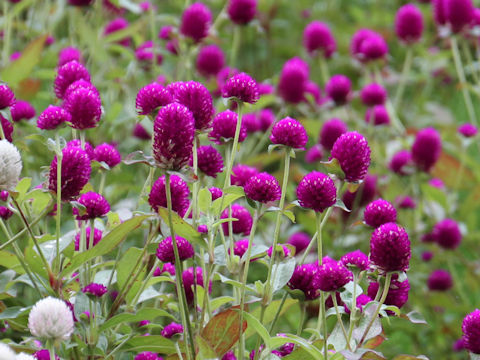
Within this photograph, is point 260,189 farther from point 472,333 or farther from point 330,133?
point 330,133

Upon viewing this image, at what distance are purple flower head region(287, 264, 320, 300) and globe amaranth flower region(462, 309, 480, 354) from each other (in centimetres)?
25

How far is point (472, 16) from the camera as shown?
8.45 feet

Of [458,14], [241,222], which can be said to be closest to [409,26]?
[458,14]

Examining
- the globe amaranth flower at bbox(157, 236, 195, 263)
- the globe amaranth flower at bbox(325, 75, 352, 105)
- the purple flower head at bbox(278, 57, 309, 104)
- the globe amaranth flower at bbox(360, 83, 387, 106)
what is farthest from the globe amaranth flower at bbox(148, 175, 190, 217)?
the globe amaranth flower at bbox(360, 83, 387, 106)

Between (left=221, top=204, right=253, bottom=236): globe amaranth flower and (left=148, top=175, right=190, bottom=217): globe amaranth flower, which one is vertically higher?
(left=148, top=175, right=190, bottom=217): globe amaranth flower

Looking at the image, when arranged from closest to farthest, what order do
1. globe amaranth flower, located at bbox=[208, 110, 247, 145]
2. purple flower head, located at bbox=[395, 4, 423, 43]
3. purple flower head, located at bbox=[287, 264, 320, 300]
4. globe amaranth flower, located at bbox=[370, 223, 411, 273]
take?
globe amaranth flower, located at bbox=[370, 223, 411, 273] → purple flower head, located at bbox=[287, 264, 320, 300] → globe amaranth flower, located at bbox=[208, 110, 247, 145] → purple flower head, located at bbox=[395, 4, 423, 43]

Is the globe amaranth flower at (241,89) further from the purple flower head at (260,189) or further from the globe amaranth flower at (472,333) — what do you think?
the globe amaranth flower at (472,333)

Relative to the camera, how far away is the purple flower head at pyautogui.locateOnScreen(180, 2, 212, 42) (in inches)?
81.7

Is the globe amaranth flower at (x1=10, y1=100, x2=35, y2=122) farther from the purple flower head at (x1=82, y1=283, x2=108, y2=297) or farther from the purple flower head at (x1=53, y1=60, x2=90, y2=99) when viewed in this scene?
the purple flower head at (x1=82, y1=283, x2=108, y2=297)

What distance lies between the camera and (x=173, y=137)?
0.97 metres

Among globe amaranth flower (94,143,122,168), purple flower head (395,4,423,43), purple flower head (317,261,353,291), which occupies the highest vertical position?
purple flower head (395,4,423,43)

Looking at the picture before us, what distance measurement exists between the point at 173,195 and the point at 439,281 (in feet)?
4.68

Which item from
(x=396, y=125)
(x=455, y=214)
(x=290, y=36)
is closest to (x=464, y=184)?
(x=455, y=214)

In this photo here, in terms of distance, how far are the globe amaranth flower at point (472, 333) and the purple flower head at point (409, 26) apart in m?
1.83
